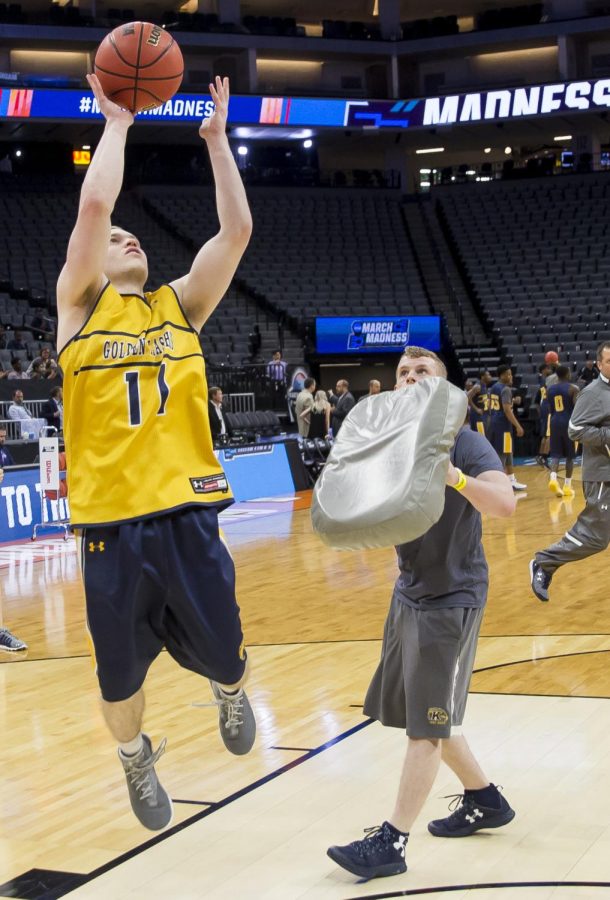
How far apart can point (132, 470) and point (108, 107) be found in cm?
110

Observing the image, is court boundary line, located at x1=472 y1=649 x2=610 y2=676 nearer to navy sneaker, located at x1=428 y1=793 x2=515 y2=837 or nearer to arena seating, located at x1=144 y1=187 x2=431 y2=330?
navy sneaker, located at x1=428 y1=793 x2=515 y2=837

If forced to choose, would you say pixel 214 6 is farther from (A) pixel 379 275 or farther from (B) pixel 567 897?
(B) pixel 567 897

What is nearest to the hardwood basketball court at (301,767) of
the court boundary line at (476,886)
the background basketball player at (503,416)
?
the court boundary line at (476,886)

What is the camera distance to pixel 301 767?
5.16 meters

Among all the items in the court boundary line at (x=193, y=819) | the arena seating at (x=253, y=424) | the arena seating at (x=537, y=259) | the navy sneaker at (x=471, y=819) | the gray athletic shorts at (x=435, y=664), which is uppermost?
the arena seating at (x=537, y=259)

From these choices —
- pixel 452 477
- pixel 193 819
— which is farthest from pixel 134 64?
pixel 193 819

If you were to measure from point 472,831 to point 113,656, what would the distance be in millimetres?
1637

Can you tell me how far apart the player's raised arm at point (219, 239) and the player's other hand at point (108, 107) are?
26cm

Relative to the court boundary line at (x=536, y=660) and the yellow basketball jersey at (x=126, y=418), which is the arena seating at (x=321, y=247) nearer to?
the court boundary line at (x=536, y=660)

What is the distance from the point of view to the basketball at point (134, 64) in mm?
3545

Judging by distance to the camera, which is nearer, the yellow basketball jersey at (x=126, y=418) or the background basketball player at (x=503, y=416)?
the yellow basketball jersey at (x=126, y=418)

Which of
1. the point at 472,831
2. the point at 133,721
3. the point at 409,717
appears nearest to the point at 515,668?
the point at 472,831

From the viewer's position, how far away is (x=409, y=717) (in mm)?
3934

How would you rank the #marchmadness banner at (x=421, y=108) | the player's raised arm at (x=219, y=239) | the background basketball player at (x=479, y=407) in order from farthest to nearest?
the #marchmadness banner at (x=421, y=108)
the background basketball player at (x=479, y=407)
the player's raised arm at (x=219, y=239)
